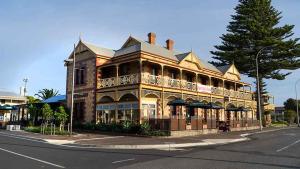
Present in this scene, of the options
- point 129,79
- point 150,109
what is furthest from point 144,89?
point 150,109

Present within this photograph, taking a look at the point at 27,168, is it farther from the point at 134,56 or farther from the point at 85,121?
the point at 85,121

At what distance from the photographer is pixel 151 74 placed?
30.4 meters

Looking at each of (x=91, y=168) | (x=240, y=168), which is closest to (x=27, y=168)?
(x=91, y=168)

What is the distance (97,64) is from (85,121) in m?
6.11

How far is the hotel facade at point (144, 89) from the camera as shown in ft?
87.0

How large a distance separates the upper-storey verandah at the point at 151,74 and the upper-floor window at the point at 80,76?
2.39 metres

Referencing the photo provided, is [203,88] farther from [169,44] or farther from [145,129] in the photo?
[145,129]

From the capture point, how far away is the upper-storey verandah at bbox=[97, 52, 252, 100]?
88.8 feet

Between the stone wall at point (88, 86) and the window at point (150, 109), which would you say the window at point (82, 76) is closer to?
the stone wall at point (88, 86)

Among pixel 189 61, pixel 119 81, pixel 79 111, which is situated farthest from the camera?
pixel 189 61

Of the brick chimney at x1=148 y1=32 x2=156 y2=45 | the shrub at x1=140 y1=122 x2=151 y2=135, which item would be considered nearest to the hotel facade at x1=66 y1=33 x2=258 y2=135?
the brick chimney at x1=148 y1=32 x2=156 y2=45

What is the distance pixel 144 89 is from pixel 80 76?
33.1 ft

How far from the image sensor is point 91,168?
9.95 meters

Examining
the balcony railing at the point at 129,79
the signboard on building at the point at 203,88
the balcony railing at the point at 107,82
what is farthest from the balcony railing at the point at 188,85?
the balcony railing at the point at 107,82
